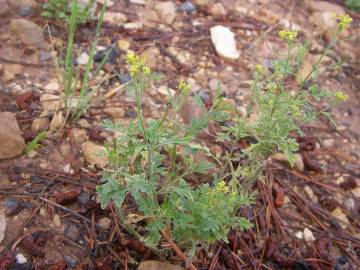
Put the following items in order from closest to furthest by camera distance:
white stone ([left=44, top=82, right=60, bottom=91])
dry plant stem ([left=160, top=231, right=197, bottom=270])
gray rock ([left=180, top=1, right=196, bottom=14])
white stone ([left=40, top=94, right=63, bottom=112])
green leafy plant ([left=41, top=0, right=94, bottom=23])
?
dry plant stem ([left=160, top=231, right=197, bottom=270]) < white stone ([left=40, top=94, right=63, bottom=112]) < white stone ([left=44, top=82, right=60, bottom=91]) < green leafy plant ([left=41, top=0, right=94, bottom=23]) < gray rock ([left=180, top=1, right=196, bottom=14])

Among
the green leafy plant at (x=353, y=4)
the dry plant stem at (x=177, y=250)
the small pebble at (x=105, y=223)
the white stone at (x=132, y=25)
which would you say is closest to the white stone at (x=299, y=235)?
the dry plant stem at (x=177, y=250)

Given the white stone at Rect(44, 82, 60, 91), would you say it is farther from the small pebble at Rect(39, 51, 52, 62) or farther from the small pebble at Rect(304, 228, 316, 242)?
the small pebble at Rect(304, 228, 316, 242)

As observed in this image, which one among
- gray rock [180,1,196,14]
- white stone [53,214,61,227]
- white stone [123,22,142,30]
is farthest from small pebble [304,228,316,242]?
gray rock [180,1,196,14]

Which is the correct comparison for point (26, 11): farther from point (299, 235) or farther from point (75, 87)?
point (299, 235)

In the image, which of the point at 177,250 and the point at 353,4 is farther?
the point at 353,4

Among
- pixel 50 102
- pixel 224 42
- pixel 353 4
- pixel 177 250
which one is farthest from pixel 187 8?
pixel 177 250

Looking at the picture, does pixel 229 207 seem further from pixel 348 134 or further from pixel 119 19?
pixel 119 19

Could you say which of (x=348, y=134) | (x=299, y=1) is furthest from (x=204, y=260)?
(x=299, y=1)
